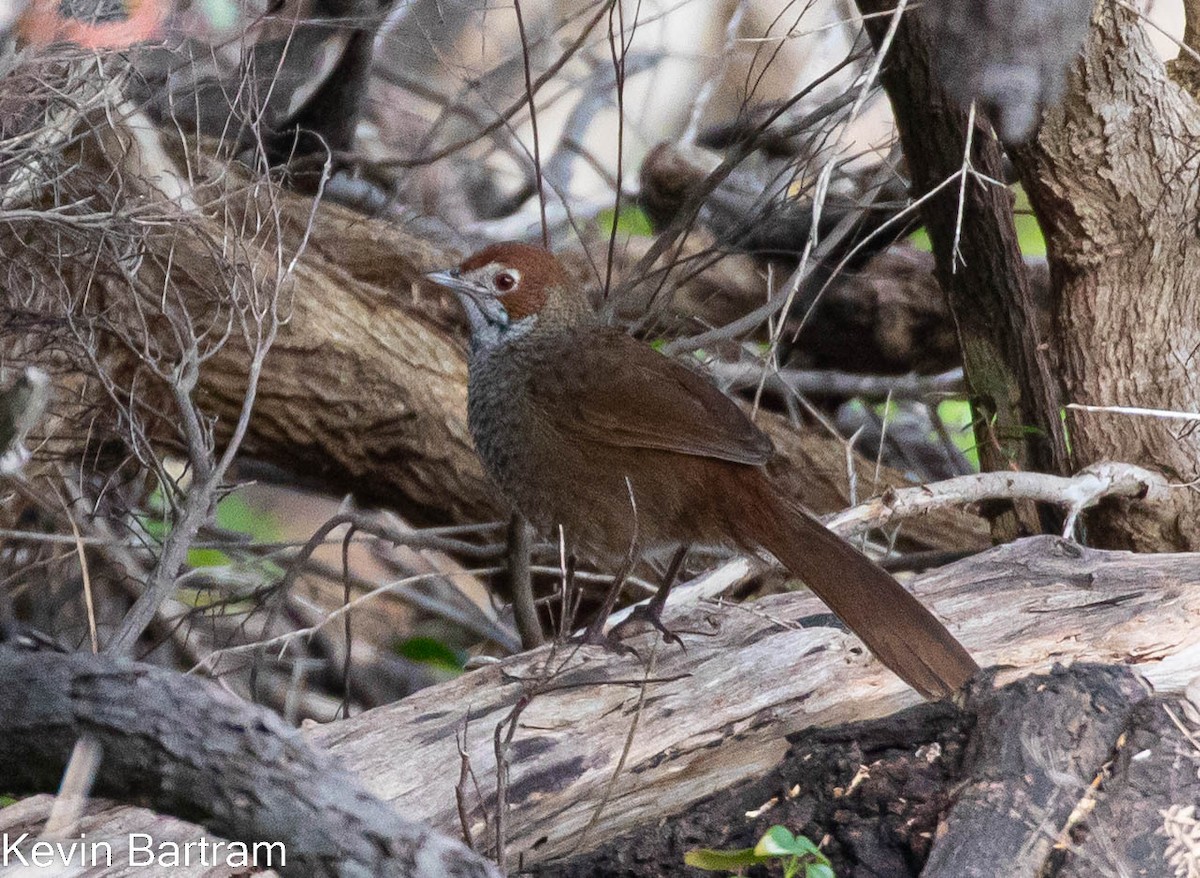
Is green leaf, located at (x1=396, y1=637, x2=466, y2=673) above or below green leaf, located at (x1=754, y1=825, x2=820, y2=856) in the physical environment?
below

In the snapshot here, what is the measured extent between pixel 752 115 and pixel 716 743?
2.45m

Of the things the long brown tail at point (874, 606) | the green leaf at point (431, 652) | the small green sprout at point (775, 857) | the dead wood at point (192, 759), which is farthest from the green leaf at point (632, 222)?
the dead wood at point (192, 759)

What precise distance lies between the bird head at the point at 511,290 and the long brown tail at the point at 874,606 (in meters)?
0.96

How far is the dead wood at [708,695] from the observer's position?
2553 millimetres

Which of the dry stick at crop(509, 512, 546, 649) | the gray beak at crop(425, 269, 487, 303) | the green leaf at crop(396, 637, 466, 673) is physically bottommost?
the green leaf at crop(396, 637, 466, 673)

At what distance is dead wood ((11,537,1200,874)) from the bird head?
3.06 ft

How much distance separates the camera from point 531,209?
6.30 metres

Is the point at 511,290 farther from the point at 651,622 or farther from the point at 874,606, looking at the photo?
the point at 874,606

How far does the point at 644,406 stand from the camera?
3.18 m

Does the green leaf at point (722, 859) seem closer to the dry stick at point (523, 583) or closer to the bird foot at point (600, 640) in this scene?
the bird foot at point (600, 640)

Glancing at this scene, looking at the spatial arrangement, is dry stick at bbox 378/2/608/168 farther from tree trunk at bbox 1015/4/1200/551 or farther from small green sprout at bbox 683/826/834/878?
small green sprout at bbox 683/826/834/878

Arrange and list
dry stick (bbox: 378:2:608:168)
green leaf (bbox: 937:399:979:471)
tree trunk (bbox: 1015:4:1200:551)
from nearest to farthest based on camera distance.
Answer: tree trunk (bbox: 1015:4:1200:551)
dry stick (bbox: 378:2:608:168)
green leaf (bbox: 937:399:979:471)

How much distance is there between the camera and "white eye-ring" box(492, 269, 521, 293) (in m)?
3.49

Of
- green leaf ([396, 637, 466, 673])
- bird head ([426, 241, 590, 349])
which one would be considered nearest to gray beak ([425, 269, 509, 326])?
bird head ([426, 241, 590, 349])
